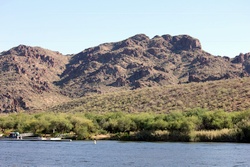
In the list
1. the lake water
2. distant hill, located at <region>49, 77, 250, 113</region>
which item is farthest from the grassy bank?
distant hill, located at <region>49, 77, 250, 113</region>

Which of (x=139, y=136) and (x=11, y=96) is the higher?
(x=11, y=96)

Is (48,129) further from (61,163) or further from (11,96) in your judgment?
(11,96)

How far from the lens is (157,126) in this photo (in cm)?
8512

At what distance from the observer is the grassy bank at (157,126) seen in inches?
2965

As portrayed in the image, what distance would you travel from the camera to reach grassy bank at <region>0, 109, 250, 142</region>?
75.3 metres

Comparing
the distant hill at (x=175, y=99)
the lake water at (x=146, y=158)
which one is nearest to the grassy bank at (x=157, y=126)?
the lake water at (x=146, y=158)

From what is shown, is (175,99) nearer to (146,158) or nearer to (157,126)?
(157,126)

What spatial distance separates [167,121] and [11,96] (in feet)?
344

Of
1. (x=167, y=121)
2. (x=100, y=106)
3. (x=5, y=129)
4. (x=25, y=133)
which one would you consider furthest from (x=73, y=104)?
(x=167, y=121)

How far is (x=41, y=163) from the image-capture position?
48656mm

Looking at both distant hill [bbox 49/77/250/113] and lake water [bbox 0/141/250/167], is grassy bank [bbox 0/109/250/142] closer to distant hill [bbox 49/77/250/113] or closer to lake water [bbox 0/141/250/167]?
lake water [bbox 0/141/250/167]

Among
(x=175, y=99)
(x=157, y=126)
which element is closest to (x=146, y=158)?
(x=157, y=126)

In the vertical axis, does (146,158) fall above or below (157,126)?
below

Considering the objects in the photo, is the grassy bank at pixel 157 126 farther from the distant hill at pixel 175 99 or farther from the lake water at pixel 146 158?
the distant hill at pixel 175 99
